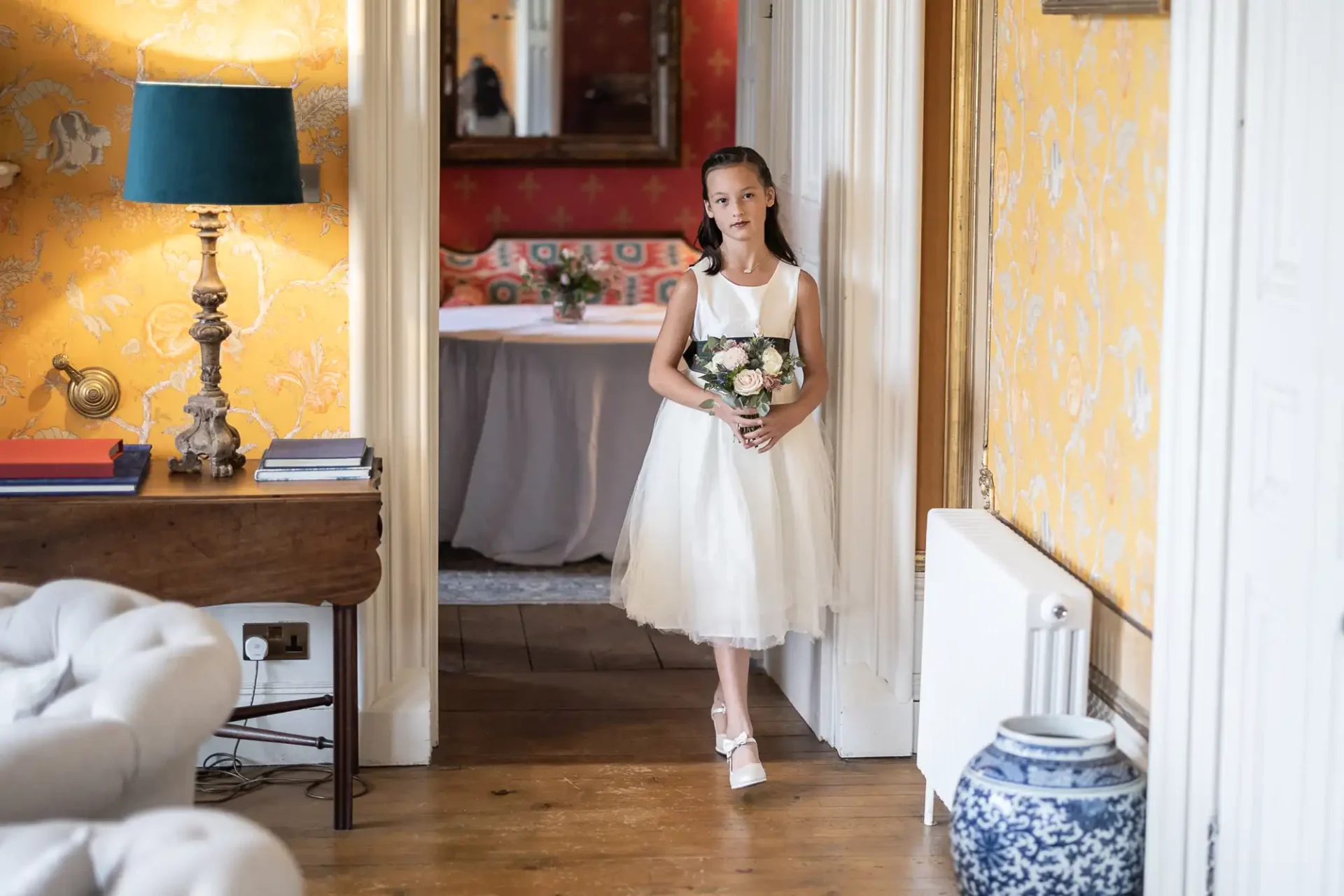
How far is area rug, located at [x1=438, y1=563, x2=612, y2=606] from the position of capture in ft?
16.2

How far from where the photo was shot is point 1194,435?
7.18 feet

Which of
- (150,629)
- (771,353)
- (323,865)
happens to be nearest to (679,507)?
(771,353)

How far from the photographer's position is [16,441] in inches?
124

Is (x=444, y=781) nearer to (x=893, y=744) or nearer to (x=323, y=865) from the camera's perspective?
(x=323, y=865)

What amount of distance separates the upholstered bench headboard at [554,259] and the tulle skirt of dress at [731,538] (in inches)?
129

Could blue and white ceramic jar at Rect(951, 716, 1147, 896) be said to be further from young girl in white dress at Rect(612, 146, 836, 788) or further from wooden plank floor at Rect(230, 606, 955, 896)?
young girl in white dress at Rect(612, 146, 836, 788)

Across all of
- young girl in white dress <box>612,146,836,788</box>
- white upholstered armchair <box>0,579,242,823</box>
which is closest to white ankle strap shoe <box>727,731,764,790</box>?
young girl in white dress <box>612,146,836,788</box>

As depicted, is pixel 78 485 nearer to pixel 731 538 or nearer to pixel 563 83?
pixel 731 538

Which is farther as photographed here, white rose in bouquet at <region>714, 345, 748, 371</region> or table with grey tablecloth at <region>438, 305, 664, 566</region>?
table with grey tablecloth at <region>438, 305, 664, 566</region>

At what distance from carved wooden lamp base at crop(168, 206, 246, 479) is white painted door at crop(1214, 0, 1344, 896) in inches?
74.3

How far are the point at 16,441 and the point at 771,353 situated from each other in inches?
60.2

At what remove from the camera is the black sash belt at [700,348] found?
3426mm

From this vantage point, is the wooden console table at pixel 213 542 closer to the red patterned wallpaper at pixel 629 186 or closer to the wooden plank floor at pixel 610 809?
the wooden plank floor at pixel 610 809

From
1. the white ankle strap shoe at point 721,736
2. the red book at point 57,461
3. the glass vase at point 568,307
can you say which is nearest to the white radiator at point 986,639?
the white ankle strap shoe at point 721,736
